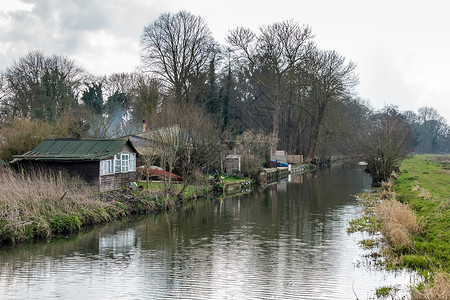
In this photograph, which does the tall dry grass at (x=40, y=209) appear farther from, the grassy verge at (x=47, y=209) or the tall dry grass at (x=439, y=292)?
→ the tall dry grass at (x=439, y=292)

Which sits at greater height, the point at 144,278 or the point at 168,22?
the point at 168,22

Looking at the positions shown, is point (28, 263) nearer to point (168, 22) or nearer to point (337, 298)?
point (337, 298)

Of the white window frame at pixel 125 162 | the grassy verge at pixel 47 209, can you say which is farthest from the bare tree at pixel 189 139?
the grassy verge at pixel 47 209

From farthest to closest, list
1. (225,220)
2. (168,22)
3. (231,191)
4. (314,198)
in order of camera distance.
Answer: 1. (168,22)
2. (231,191)
3. (314,198)
4. (225,220)

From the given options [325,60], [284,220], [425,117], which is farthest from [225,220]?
[425,117]

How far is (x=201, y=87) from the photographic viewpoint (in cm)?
4909

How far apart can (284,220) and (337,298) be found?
11346 millimetres

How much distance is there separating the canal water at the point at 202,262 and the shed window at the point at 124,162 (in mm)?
4536

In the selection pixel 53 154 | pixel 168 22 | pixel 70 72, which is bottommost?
pixel 53 154

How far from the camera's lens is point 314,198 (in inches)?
1220

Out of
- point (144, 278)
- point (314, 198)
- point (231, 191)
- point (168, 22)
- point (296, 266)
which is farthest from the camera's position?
point (168, 22)

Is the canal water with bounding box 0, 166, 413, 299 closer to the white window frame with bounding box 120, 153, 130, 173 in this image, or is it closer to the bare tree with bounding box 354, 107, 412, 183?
the white window frame with bounding box 120, 153, 130, 173

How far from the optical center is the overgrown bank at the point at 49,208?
55.2 feet

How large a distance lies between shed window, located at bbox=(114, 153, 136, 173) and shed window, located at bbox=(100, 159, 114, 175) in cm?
45
